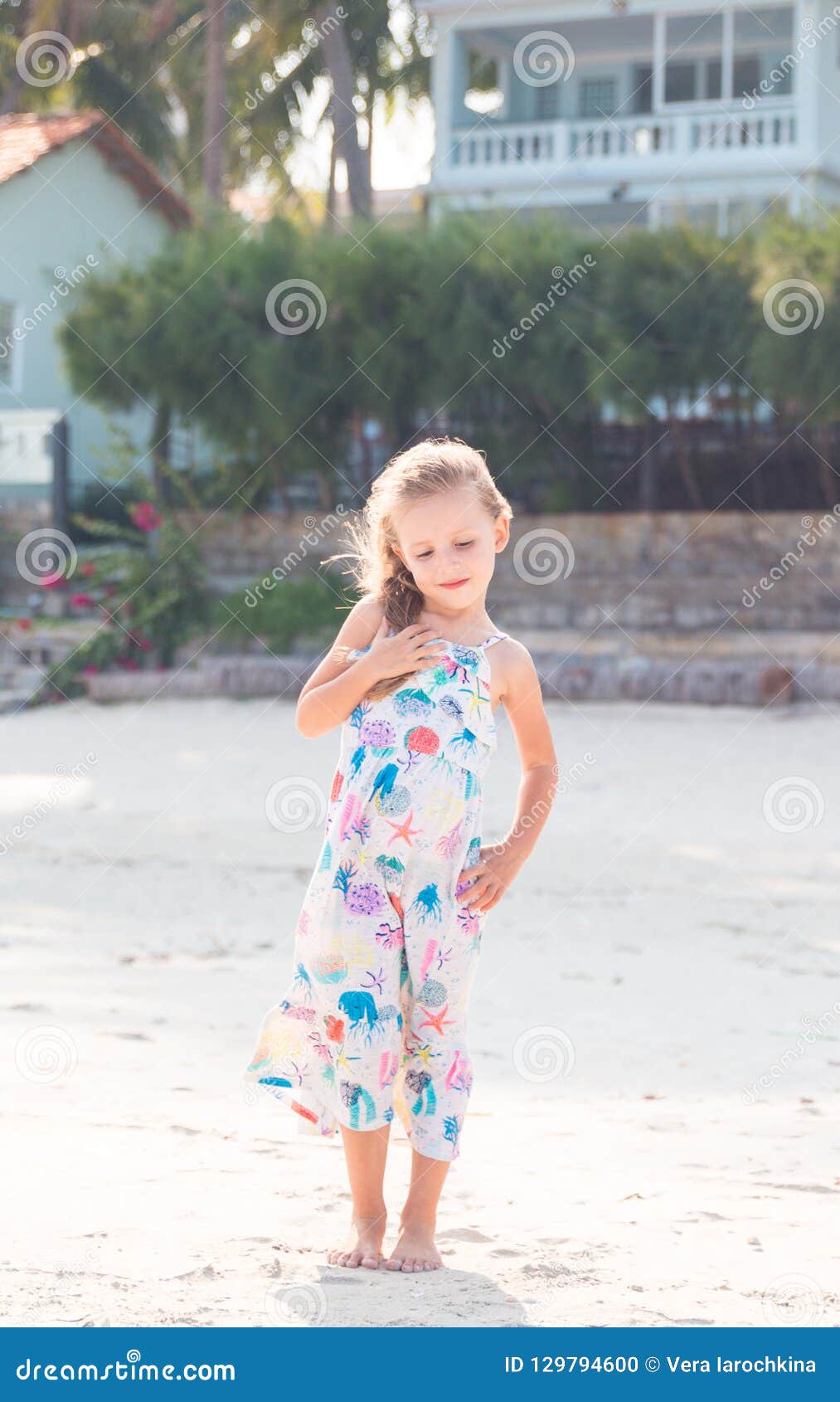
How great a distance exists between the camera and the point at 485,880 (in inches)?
107

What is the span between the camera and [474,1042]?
14.5 feet

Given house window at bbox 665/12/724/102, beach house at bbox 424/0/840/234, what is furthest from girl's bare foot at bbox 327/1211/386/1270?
house window at bbox 665/12/724/102

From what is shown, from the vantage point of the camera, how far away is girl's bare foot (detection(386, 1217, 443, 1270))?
272 cm

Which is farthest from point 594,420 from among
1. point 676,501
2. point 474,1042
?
point 474,1042

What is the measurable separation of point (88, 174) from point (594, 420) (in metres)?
7.97

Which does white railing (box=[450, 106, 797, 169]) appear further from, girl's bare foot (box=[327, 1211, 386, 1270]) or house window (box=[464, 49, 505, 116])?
girl's bare foot (box=[327, 1211, 386, 1270])

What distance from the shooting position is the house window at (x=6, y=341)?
18.3 metres

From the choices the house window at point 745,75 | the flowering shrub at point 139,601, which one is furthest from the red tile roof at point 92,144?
the house window at point 745,75

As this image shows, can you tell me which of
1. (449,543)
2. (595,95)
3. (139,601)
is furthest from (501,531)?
(595,95)

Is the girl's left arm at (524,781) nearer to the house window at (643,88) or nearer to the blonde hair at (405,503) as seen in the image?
the blonde hair at (405,503)

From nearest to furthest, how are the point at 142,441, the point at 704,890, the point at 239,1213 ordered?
the point at 239,1213 < the point at 704,890 < the point at 142,441

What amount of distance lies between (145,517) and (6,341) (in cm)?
523

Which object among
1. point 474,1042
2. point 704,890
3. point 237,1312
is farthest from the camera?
point 704,890

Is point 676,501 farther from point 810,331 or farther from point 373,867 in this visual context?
point 373,867
